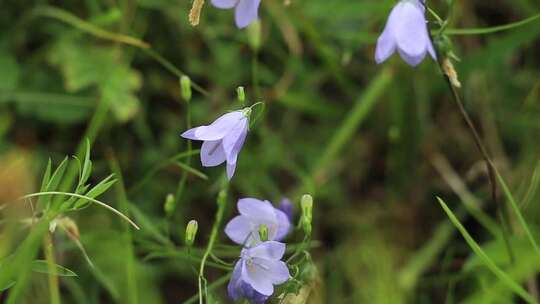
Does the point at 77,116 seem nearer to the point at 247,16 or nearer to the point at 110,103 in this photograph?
the point at 110,103

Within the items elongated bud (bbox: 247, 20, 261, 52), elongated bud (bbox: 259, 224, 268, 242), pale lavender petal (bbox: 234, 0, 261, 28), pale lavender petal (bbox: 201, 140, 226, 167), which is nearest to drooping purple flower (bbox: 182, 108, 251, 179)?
pale lavender petal (bbox: 201, 140, 226, 167)

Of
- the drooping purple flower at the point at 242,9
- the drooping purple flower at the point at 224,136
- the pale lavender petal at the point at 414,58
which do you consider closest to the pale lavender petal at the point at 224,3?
the drooping purple flower at the point at 242,9

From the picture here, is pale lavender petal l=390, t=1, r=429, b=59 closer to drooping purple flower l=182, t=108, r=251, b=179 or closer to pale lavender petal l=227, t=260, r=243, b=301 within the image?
drooping purple flower l=182, t=108, r=251, b=179

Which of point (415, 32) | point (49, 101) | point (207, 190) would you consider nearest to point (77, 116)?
point (49, 101)

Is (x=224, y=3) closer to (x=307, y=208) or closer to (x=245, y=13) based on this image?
(x=245, y=13)

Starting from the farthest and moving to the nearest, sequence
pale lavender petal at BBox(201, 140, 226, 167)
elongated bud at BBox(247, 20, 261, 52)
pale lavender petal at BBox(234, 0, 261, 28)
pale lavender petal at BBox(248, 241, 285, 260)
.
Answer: elongated bud at BBox(247, 20, 261, 52)
pale lavender petal at BBox(234, 0, 261, 28)
pale lavender petal at BBox(201, 140, 226, 167)
pale lavender petal at BBox(248, 241, 285, 260)

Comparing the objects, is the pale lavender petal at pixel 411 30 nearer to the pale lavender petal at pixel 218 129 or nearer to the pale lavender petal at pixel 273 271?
the pale lavender petal at pixel 218 129
